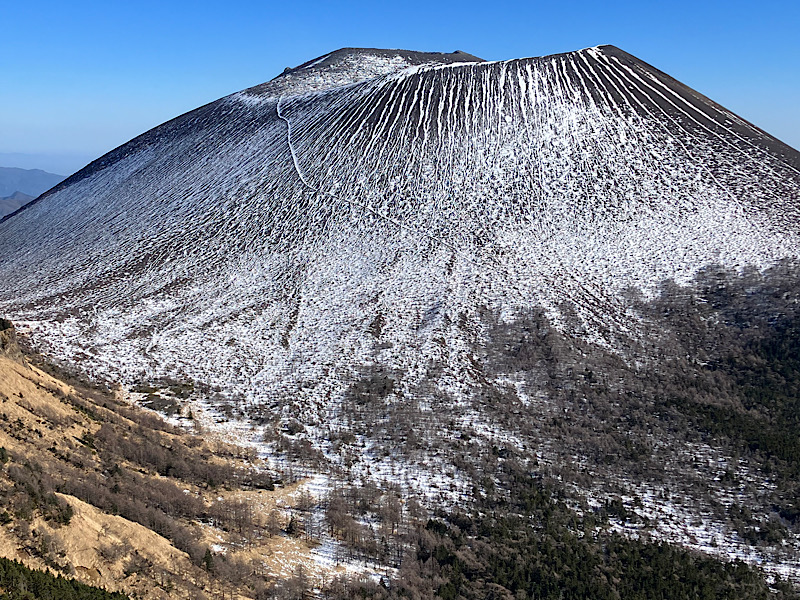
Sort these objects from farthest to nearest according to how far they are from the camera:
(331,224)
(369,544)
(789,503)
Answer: (331,224) → (789,503) → (369,544)

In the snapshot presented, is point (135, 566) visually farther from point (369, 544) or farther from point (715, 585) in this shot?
point (715, 585)

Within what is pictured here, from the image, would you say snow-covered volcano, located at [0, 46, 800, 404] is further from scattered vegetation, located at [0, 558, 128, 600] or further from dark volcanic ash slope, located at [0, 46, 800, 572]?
scattered vegetation, located at [0, 558, 128, 600]

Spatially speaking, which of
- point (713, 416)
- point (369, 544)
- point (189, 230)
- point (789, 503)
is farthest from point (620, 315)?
point (189, 230)

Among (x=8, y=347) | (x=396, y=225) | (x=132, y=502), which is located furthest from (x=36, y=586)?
(x=396, y=225)

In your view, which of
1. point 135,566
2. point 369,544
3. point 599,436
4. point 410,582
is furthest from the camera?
point 599,436

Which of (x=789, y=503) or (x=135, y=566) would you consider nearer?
(x=135, y=566)

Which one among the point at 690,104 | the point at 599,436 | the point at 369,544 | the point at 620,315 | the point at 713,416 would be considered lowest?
the point at 369,544

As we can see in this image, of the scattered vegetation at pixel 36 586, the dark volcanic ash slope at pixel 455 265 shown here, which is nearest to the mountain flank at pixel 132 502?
the scattered vegetation at pixel 36 586
